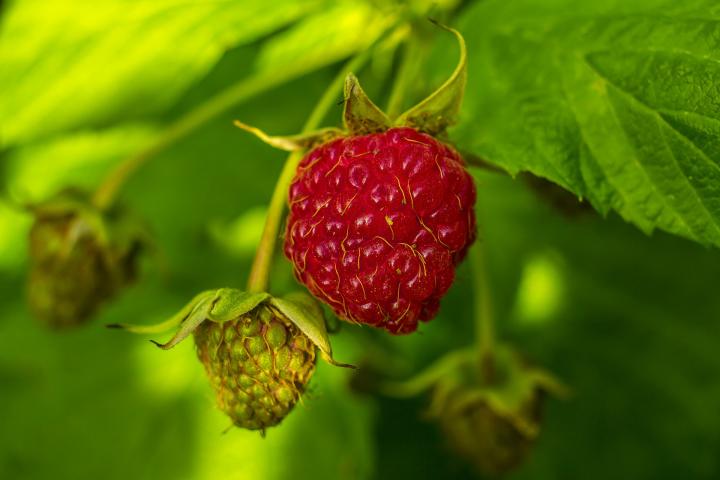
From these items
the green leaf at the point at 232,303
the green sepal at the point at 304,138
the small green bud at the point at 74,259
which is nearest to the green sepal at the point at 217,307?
the green leaf at the point at 232,303

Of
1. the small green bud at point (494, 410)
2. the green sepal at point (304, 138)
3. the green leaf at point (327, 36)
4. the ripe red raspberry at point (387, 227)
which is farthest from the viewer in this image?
the green leaf at point (327, 36)

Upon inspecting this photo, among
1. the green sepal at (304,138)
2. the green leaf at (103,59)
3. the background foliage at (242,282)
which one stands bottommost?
the background foliage at (242,282)

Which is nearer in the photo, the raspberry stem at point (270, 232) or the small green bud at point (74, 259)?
the raspberry stem at point (270, 232)

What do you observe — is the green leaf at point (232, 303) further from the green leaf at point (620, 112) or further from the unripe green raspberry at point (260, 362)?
the green leaf at point (620, 112)

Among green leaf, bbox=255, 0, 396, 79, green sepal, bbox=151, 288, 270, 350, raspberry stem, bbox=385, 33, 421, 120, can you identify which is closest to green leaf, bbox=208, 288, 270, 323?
green sepal, bbox=151, 288, 270, 350

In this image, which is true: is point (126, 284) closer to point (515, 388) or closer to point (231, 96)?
point (231, 96)

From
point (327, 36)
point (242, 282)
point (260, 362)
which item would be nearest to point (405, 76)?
point (327, 36)

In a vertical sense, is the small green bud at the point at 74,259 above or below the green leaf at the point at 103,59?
below

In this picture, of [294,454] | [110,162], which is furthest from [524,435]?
[110,162]
